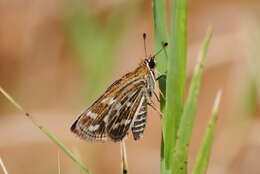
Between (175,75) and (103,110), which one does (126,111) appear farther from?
(175,75)

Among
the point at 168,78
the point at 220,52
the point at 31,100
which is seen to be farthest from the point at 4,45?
the point at 168,78

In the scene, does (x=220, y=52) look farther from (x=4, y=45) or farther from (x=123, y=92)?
(x=123, y=92)

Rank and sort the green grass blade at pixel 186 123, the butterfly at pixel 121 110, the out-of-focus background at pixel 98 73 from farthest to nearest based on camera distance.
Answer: the out-of-focus background at pixel 98 73
the butterfly at pixel 121 110
the green grass blade at pixel 186 123

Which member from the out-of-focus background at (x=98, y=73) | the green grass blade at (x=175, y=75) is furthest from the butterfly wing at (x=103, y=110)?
the out-of-focus background at (x=98, y=73)

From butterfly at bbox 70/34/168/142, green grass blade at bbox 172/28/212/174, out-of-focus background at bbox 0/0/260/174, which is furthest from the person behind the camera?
out-of-focus background at bbox 0/0/260/174

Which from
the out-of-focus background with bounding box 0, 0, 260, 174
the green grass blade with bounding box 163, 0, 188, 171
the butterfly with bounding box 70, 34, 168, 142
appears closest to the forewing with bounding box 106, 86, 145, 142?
the butterfly with bounding box 70, 34, 168, 142

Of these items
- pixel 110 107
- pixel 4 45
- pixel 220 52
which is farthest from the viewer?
pixel 4 45

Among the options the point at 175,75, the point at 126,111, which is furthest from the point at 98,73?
the point at 175,75

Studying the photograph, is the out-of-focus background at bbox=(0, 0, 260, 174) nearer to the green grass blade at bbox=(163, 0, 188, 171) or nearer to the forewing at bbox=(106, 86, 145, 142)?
the forewing at bbox=(106, 86, 145, 142)

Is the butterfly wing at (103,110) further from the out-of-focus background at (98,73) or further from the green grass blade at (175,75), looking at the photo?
the out-of-focus background at (98,73)
